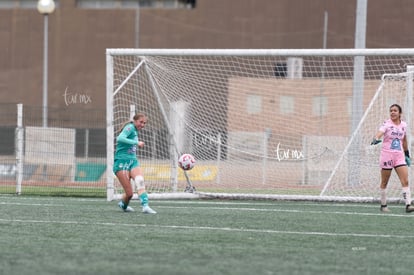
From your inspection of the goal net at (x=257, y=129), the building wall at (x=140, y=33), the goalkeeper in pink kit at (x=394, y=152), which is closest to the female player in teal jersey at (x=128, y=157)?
the goal net at (x=257, y=129)

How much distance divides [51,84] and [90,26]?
152 inches

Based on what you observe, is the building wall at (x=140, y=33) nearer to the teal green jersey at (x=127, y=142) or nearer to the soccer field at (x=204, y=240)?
the soccer field at (x=204, y=240)

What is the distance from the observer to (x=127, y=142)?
15.3 metres

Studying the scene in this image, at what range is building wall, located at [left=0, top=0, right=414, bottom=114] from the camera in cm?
5041

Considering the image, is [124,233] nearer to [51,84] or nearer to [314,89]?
[314,89]

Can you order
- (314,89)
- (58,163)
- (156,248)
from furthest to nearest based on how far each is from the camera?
(314,89), (58,163), (156,248)

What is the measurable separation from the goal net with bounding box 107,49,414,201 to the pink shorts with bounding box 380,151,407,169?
8.04ft

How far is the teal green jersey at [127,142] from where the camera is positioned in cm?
1534

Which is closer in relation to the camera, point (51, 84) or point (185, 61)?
point (185, 61)

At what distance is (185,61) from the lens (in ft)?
71.6

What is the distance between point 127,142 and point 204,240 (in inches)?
175

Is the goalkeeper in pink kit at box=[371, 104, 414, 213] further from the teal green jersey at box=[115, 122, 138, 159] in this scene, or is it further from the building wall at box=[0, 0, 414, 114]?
the building wall at box=[0, 0, 414, 114]

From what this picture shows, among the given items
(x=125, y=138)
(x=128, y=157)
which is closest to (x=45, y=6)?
(x=128, y=157)

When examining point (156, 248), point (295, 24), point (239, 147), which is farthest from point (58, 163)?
point (295, 24)
